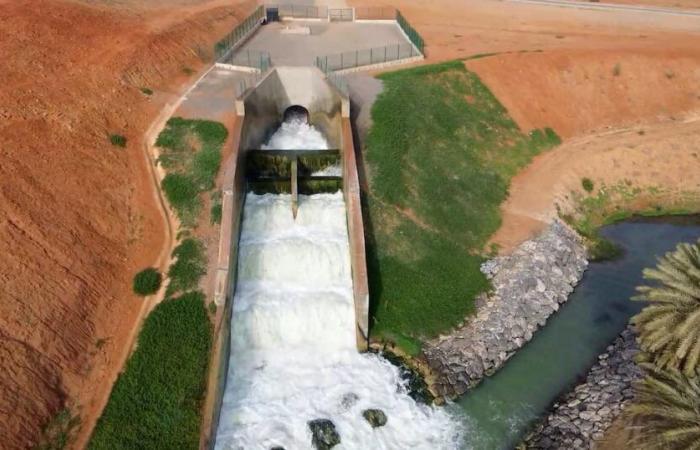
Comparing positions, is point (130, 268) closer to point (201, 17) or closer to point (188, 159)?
point (188, 159)

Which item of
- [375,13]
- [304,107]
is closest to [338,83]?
[304,107]

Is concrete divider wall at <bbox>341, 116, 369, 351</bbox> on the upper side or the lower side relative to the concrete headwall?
lower

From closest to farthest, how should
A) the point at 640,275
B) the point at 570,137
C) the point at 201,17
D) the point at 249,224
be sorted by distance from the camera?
the point at 249,224, the point at 640,275, the point at 570,137, the point at 201,17

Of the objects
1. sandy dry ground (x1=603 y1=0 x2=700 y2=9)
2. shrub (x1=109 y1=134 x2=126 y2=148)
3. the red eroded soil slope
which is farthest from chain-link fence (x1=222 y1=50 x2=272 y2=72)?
sandy dry ground (x1=603 y1=0 x2=700 y2=9)

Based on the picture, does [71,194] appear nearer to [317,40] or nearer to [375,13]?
[317,40]

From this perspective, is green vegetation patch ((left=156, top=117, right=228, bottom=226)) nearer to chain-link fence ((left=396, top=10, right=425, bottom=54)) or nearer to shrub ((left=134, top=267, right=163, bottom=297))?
shrub ((left=134, top=267, right=163, bottom=297))

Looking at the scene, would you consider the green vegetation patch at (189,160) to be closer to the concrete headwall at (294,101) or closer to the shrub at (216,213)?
the shrub at (216,213)

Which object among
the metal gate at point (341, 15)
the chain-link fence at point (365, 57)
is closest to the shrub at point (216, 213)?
the chain-link fence at point (365, 57)

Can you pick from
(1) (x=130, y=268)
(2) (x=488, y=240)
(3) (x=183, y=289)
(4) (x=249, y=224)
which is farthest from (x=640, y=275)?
(1) (x=130, y=268)
